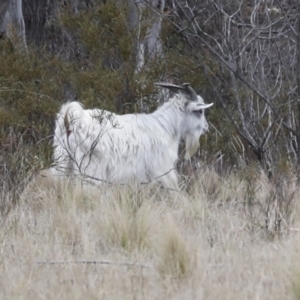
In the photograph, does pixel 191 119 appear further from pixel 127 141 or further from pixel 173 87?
pixel 127 141

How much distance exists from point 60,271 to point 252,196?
2.78m

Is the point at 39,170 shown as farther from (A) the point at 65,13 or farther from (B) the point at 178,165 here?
(A) the point at 65,13

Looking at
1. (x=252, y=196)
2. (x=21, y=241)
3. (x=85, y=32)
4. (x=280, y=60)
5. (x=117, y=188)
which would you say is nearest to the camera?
(x=21, y=241)

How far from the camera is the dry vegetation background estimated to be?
6422mm

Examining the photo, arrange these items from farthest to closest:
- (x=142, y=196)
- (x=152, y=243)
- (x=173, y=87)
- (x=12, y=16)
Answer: (x=12, y=16)
(x=173, y=87)
(x=142, y=196)
(x=152, y=243)

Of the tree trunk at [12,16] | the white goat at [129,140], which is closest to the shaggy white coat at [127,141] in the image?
the white goat at [129,140]

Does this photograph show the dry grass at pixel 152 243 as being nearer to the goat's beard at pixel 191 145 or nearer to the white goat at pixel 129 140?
the white goat at pixel 129 140

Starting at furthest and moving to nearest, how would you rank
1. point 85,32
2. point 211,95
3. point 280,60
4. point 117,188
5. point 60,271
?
point 211,95, point 85,32, point 280,60, point 117,188, point 60,271

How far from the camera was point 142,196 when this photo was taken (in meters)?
8.88

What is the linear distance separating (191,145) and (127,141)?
1.27 meters

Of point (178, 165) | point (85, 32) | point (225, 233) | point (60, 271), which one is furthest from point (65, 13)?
point (60, 271)

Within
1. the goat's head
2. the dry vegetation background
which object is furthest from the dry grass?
the goat's head

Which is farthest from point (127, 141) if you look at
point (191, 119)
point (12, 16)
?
point (12, 16)

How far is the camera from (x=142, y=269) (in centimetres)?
664
